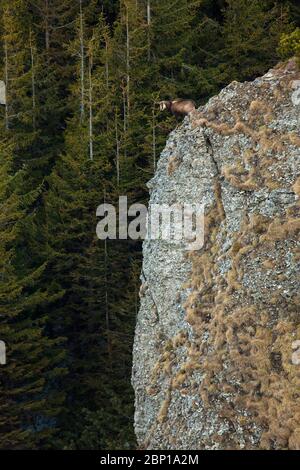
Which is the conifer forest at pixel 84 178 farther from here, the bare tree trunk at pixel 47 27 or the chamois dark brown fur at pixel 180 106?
the chamois dark brown fur at pixel 180 106

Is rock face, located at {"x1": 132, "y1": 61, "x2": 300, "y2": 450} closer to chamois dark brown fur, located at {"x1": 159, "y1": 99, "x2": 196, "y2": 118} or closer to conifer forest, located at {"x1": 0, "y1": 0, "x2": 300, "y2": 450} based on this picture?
chamois dark brown fur, located at {"x1": 159, "y1": 99, "x2": 196, "y2": 118}

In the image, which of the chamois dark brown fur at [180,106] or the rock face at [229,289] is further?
the chamois dark brown fur at [180,106]

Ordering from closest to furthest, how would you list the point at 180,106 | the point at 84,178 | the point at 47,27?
the point at 180,106, the point at 84,178, the point at 47,27

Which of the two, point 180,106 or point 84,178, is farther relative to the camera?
point 84,178

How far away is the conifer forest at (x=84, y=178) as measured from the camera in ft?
71.8

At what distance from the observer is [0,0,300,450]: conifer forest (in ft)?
71.8

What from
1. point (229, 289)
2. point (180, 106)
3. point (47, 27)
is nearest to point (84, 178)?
point (180, 106)

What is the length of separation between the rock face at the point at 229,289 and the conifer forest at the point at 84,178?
6504mm

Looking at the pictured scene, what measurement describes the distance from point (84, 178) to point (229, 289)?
12554 millimetres

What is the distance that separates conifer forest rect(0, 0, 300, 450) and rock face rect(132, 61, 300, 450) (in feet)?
21.3

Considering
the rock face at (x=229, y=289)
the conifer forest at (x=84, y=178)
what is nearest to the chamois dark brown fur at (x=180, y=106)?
the rock face at (x=229, y=289)

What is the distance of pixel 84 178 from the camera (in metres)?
25.0

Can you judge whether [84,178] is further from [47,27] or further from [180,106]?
[47,27]

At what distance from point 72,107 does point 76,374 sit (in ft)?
41.4
